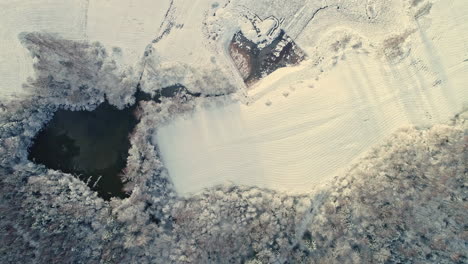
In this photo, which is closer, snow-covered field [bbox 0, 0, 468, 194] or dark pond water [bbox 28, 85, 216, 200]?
snow-covered field [bbox 0, 0, 468, 194]

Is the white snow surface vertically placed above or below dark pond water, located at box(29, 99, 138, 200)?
above

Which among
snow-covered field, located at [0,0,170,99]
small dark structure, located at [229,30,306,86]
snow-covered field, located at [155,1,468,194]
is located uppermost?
snow-covered field, located at [0,0,170,99]

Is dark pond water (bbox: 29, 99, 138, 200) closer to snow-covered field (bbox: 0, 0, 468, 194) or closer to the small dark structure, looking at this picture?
snow-covered field (bbox: 0, 0, 468, 194)

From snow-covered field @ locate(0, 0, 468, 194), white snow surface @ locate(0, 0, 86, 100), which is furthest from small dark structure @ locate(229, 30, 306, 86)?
white snow surface @ locate(0, 0, 86, 100)

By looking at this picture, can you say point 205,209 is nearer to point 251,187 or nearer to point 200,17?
point 251,187

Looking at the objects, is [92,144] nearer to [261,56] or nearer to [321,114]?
[261,56]

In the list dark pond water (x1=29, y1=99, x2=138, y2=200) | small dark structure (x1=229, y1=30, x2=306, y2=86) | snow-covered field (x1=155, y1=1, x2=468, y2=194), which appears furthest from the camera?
small dark structure (x1=229, y1=30, x2=306, y2=86)

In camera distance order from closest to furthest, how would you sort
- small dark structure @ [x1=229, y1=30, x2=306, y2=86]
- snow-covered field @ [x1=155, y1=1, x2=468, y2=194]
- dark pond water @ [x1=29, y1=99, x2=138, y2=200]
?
snow-covered field @ [x1=155, y1=1, x2=468, y2=194], dark pond water @ [x1=29, y1=99, x2=138, y2=200], small dark structure @ [x1=229, y1=30, x2=306, y2=86]

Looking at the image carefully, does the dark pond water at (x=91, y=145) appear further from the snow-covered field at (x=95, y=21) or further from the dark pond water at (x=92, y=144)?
the snow-covered field at (x=95, y=21)

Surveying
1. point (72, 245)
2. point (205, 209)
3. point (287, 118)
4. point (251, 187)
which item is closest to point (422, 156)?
point (287, 118)
